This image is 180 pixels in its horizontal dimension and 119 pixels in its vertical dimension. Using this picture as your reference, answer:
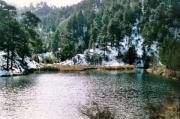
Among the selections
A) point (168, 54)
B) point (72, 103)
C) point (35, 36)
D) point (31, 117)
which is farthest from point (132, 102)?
point (35, 36)

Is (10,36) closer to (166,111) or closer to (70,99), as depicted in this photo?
(70,99)

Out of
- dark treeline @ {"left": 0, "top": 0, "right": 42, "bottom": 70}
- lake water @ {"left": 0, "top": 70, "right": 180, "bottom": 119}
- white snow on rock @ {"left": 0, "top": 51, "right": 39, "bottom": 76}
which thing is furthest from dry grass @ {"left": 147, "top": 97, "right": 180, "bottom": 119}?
dark treeline @ {"left": 0, "top": 0, "right": 42, "bottom": 70}

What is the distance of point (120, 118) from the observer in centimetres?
5438

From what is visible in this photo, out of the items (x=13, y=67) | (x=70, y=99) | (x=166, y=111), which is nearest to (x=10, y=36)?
(x=13, y=67)

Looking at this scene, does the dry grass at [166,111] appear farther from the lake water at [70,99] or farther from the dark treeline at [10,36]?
the dark treeline at [10,36]

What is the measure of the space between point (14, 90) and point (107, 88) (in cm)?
2047

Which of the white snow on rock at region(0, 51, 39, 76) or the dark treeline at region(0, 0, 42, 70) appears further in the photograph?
the dark treeline at region(0, 0, 42, 70)

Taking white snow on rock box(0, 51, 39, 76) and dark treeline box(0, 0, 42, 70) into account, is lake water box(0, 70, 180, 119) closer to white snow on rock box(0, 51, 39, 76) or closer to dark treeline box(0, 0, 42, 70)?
white snow on rock box(0, 51, 39, 76)

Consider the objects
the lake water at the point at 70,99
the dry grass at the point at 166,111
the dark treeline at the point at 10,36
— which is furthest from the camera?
the dark treeline at the point at 10,36

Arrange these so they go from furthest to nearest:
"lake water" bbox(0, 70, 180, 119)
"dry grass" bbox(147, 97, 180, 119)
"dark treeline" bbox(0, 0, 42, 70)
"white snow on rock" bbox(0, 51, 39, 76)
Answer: "dark treeline" bbox(0, 0, 42, 70)
"white snow on rock" bbox(0, 51, 39, 76)
"lake water" bbox(0, 70, 180, 119)
"dry grass" bbox(147, 97, 180, 119)

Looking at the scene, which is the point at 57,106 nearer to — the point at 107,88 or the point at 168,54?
the point at 107,88

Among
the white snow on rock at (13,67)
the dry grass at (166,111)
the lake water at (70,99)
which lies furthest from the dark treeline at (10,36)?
the dry grass at (166,111)

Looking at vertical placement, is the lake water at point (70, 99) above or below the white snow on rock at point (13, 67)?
below

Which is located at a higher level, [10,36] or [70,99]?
[10,36]
